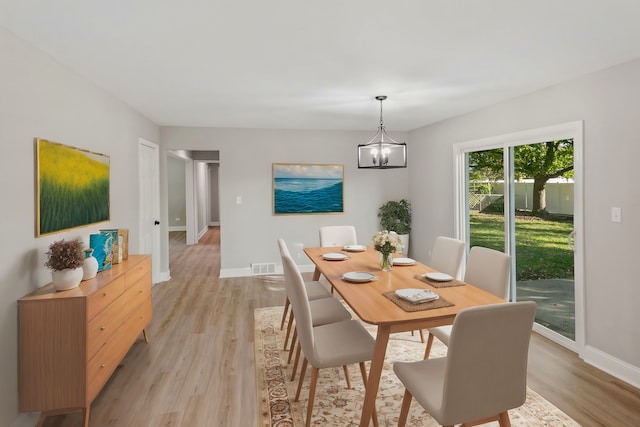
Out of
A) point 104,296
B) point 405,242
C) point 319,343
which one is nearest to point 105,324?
point 104,296

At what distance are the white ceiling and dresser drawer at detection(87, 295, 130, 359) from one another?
5.69ft

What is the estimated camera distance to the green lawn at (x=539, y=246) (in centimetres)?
332

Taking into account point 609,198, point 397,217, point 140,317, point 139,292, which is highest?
point 609,198

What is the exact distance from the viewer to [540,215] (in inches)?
141

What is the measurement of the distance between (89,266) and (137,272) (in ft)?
1.81

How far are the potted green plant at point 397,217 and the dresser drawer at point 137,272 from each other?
3780mm

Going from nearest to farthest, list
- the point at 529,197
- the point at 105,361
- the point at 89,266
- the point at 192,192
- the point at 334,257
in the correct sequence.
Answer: the point at 105,361
the point at 89,266
the point at 334,257
the point at 529,197
the point at 192,192

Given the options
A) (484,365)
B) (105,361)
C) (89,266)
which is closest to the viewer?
(484,365)

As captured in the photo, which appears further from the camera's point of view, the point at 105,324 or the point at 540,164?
the point at 540,164

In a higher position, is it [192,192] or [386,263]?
[192,192]

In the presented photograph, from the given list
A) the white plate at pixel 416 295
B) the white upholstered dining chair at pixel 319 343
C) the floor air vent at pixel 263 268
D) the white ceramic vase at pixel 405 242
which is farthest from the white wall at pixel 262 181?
the white plate at pixel 416 295

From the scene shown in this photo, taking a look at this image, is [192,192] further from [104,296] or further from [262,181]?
[104,296]

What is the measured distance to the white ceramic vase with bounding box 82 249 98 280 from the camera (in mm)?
2373

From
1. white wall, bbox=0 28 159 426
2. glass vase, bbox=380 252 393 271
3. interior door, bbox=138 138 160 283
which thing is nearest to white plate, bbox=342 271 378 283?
glass vase, bbox=380 252 393 271
